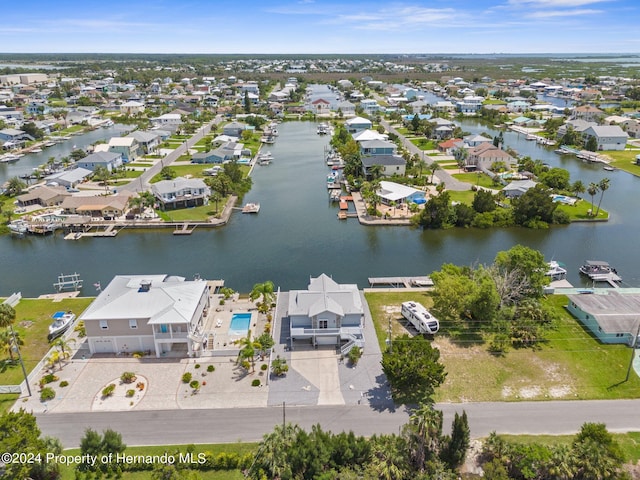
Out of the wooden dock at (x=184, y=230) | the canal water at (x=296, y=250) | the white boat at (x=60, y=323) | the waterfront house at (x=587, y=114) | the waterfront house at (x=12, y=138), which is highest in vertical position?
the waterfront house at (x=587, y=114)

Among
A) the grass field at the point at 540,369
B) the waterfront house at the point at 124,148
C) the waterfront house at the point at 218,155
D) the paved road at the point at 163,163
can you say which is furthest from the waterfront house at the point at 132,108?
the grass field at the point at 540,369

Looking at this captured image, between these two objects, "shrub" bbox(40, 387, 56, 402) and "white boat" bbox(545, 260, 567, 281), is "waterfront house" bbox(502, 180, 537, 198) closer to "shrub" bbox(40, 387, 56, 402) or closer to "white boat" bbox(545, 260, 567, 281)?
"white boat" bbox(545, 260, 567, 281)

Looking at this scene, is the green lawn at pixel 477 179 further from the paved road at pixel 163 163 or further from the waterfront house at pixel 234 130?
Answer: the waterfront house at pixel 234 130

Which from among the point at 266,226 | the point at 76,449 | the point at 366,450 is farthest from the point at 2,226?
the point at 366,450

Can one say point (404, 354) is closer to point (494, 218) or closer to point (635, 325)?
point (635, 325)

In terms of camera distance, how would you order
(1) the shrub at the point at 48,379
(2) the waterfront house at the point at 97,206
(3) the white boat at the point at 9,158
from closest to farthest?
(1) the shrub at the point at 48,379, (2) the waterfront house at the point at 97,206, (3) the white boat at the point at 9,158

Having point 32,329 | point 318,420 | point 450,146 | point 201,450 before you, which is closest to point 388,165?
point 450,146
